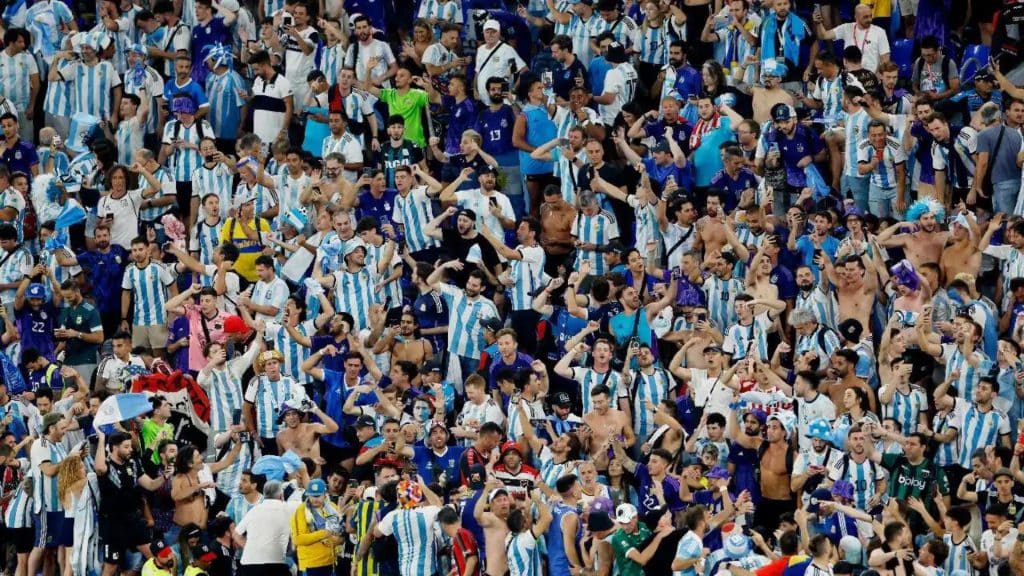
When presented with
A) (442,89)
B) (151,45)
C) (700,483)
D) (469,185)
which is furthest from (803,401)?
(151,45)

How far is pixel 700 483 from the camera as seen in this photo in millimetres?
20000

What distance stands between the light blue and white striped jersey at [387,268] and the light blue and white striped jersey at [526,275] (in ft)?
3.67

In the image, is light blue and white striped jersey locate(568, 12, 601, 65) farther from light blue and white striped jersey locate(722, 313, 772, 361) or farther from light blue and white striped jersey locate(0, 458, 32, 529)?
light blue and white striped jersey locate(0, 458, 32, 529)

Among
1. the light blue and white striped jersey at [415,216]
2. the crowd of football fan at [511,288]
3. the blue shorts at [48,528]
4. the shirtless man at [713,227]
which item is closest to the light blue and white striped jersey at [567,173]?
the crowd of football fan at [511,288]

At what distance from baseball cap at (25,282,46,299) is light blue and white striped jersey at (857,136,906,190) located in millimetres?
7809

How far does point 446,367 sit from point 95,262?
12.8 feet

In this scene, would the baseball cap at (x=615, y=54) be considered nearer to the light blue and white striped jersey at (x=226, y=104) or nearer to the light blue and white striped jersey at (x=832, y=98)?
the light blue and white striped jersey at (x=832, y=98)

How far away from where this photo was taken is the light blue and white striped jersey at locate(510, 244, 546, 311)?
75.5 ft

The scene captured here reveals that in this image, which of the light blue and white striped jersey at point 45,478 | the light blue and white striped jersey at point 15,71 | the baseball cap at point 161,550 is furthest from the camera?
the light blue and white striped jersey at point 15,71

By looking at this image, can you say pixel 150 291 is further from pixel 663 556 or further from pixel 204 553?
pixel 663 556

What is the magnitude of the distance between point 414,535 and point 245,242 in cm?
532

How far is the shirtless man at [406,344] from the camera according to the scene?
74.1ft

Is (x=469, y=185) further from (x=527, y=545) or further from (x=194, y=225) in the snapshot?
(x=527, y=545)

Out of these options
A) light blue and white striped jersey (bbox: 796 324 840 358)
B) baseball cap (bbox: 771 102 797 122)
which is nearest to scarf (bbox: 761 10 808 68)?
baseball cap (bbox: 771 102 797 122)
